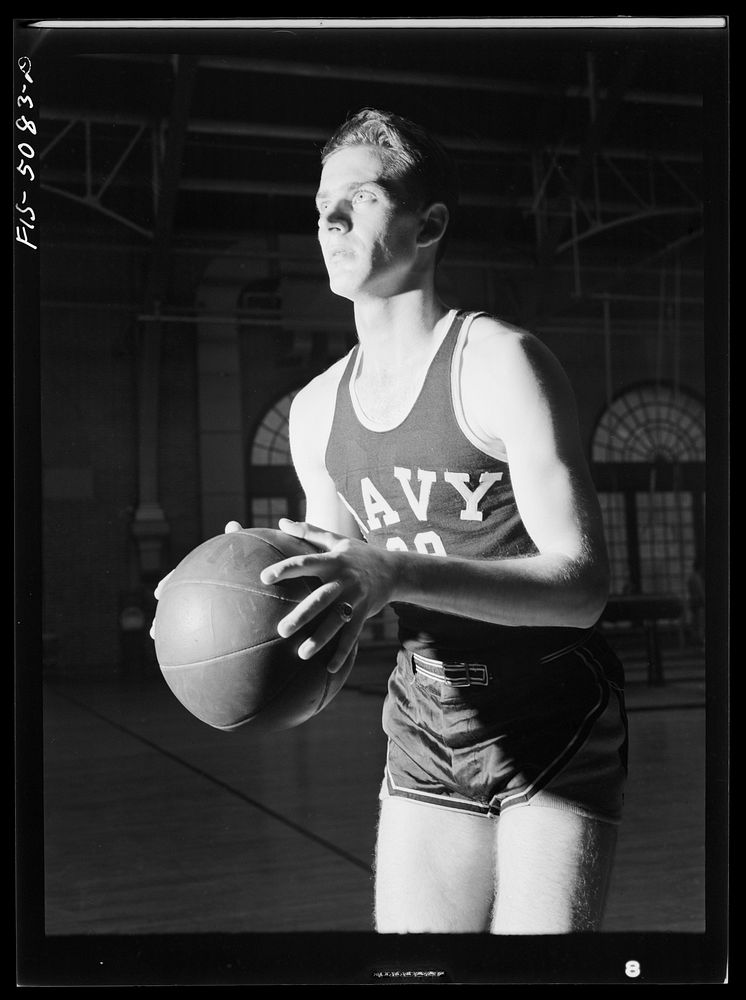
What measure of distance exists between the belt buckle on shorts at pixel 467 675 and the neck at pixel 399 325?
63 cm

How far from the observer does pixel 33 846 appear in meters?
2.52

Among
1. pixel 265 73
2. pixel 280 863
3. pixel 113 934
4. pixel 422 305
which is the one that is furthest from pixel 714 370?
pixel 280 863

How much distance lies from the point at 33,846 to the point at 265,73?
6.51 feet

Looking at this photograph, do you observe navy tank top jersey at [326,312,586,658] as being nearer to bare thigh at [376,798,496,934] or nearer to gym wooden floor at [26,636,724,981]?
bare thigh at [376,798,496,934]

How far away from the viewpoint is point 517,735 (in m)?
1.93

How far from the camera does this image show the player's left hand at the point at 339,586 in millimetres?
1532

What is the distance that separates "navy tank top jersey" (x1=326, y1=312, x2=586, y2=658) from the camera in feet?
6.61

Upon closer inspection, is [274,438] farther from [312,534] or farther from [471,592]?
[471,592]

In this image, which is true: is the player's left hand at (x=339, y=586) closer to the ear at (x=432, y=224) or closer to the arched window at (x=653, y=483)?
the ear at (x=432, y=224)

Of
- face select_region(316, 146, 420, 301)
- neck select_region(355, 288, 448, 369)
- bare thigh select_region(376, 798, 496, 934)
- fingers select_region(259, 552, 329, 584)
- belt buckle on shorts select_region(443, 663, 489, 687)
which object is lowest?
bare thigh select_region(376, 798, 496, 934)

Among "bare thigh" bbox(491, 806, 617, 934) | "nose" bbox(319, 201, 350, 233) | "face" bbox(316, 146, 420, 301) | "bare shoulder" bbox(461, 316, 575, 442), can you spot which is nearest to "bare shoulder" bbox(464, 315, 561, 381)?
"bare shoulder" bbox(461, 316, 575, 442)

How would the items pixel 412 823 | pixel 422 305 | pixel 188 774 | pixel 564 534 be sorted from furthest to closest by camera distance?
pixel 188 774 → pixel 422 305 → pixel 412 823 → pixel 564 534

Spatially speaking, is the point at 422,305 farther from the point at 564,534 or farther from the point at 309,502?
the point at 564,534

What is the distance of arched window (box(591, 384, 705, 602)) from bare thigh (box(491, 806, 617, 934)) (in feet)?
3.35
